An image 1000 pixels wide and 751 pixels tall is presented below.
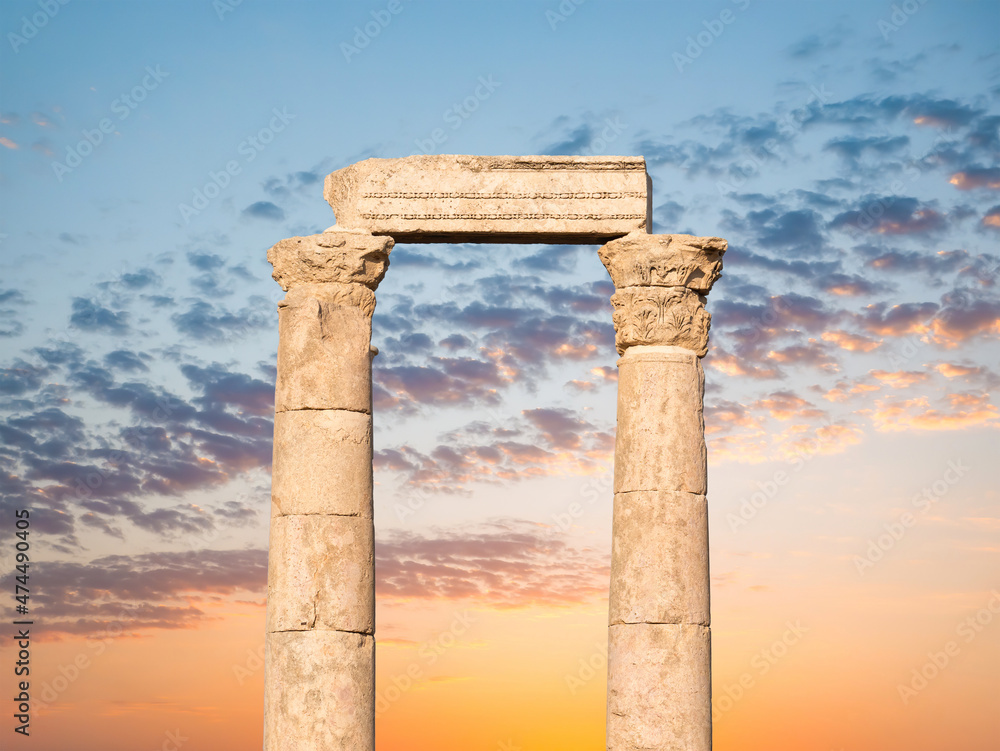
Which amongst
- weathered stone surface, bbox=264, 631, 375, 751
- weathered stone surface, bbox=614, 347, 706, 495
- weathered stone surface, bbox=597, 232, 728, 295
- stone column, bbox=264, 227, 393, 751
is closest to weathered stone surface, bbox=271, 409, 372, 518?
stone column, bbox=264, 227, 393, 751

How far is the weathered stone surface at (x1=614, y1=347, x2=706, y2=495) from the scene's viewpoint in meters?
24.4

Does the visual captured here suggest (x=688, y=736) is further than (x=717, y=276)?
No

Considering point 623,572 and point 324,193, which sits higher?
point 324,193

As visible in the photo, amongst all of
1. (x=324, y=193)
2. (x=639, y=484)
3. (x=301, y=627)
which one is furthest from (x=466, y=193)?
(x=301, y=627)

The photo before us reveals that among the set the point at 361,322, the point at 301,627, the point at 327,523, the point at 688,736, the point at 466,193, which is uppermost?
the point at 466,193

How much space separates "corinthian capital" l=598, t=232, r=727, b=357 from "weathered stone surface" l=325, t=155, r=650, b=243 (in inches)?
24.7

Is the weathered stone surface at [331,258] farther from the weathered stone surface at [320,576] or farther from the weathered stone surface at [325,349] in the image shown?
the weathered stone surface at [320,576]

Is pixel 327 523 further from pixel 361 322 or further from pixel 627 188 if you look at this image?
pixel 627 188

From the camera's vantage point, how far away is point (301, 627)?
77.9ft

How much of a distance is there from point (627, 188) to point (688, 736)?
34.0ft

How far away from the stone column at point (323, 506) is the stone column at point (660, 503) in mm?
4671

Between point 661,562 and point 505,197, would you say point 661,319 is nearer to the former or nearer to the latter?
point 505,197

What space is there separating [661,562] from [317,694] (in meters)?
6.63

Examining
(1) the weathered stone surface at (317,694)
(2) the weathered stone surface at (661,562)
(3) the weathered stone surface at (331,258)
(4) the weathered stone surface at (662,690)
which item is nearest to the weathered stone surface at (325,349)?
(3) the weathered stone surface at (331,258)
